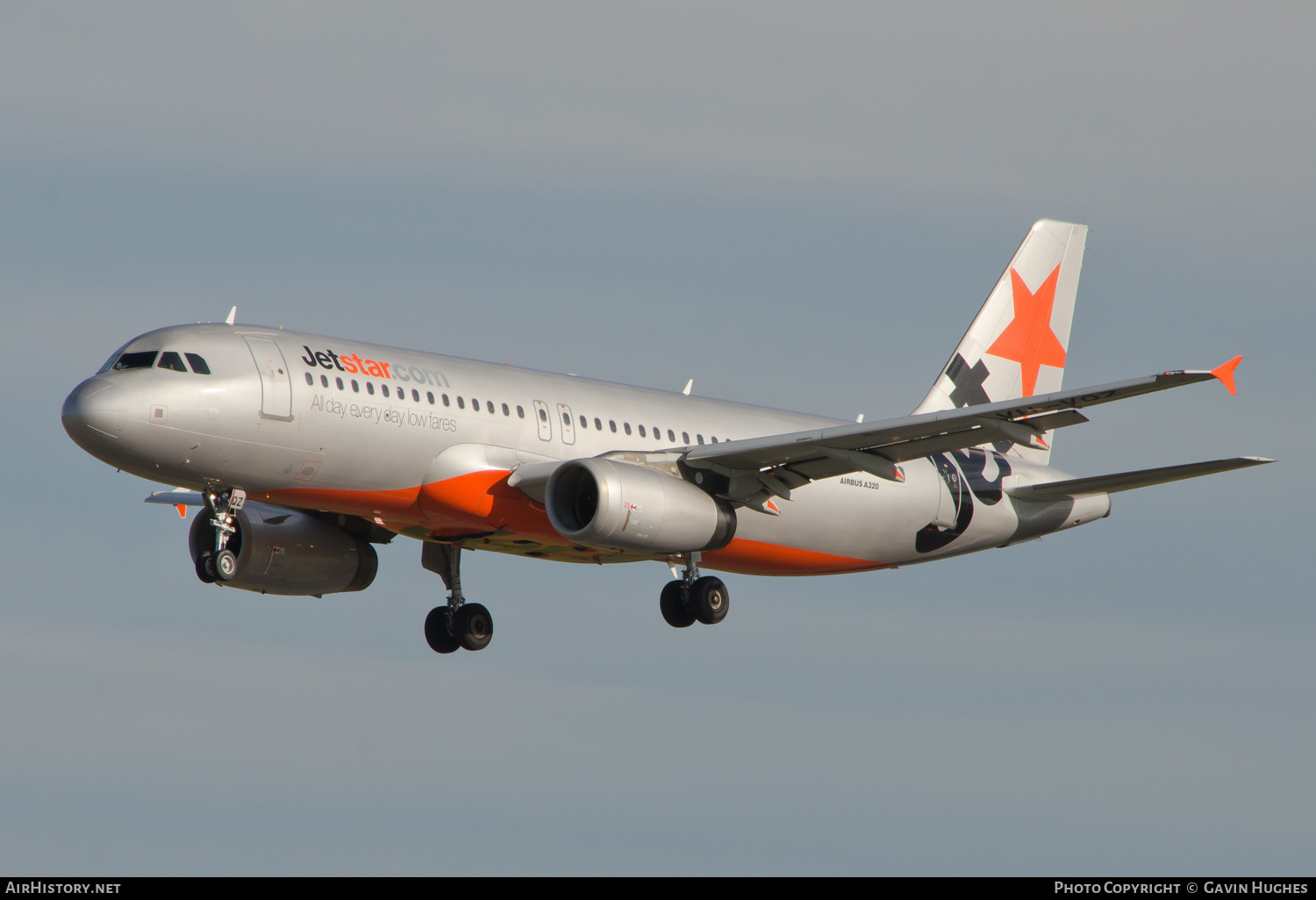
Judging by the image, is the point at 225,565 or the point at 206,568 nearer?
the point at 225,565

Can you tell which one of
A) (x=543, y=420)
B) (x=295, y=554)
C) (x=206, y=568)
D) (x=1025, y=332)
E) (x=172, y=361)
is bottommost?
(x=206, y=568)

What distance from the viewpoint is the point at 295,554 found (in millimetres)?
41250

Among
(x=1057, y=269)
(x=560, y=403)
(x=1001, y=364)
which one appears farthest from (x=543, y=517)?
(x=1057, y=269)

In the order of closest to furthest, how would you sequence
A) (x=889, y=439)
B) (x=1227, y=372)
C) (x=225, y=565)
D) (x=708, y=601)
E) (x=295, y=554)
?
(x=1227, y=372) → (x=225, y=565) → (x=889, y=439) → (x=708, y=601) → (x=295, y=554)

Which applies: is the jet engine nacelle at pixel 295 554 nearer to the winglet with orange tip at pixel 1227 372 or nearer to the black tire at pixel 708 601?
the black tire at pixel 708 601

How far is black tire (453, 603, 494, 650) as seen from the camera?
42.9m

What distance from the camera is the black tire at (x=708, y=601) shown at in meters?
39.8

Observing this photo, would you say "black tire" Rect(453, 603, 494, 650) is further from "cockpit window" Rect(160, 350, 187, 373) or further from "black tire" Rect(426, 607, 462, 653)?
"cockpit window" Rect(160, 350, 187, 373)

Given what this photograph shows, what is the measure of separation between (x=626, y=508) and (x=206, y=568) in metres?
8.88

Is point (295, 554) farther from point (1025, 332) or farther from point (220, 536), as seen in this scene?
point (1025, 332)

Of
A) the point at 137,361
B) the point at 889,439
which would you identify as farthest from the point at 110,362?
the point at 889,439

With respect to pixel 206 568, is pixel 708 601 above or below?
above

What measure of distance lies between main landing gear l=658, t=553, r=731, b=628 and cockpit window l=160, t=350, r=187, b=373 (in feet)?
39.4

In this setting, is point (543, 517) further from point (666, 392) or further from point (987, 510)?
point (987, 510)
